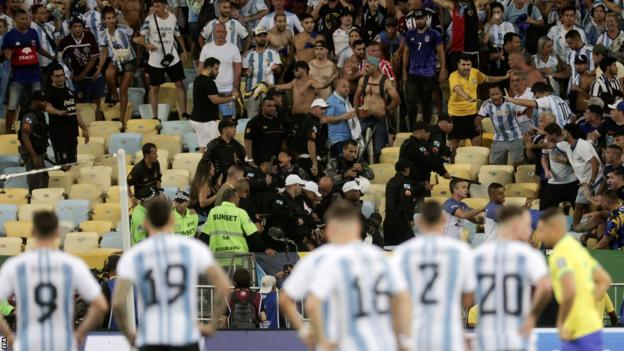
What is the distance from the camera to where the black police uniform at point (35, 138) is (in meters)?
25.5

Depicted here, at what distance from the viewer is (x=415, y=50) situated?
2650 cm

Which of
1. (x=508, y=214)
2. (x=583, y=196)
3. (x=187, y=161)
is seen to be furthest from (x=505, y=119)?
(x=508, y=214)

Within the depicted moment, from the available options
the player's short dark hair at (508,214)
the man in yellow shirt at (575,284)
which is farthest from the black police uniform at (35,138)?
Answer: the player's short dark hair at (508,214)

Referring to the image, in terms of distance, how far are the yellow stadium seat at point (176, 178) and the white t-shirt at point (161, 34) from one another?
242 cm

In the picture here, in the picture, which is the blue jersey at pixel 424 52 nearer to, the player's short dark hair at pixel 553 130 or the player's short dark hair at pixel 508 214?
the player's short dark hair at pixel 553 130

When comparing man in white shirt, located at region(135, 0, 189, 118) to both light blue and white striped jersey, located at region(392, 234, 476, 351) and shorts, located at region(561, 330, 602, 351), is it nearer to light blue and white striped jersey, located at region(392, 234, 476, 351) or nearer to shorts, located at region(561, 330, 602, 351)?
shorts, located at region(561, 330, 602, 351)

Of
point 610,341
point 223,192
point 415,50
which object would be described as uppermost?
point 415,50

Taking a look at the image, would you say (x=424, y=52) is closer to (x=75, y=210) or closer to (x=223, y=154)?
(x=223, y=154)

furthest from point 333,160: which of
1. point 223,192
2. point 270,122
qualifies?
point 223,192

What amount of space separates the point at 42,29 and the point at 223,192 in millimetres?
7081

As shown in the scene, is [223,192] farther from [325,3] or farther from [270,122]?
[325,3]

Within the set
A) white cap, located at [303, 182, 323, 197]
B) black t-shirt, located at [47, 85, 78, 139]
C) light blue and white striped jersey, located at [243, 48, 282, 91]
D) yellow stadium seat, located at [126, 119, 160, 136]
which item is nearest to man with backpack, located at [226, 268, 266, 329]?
white cap, located at [303, 182, 323, 197]

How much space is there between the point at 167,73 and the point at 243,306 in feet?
27.1

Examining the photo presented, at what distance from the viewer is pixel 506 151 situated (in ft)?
83.4
